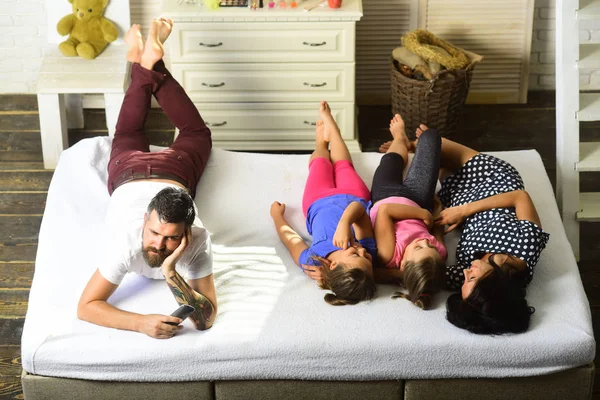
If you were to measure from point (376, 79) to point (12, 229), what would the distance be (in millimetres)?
1881

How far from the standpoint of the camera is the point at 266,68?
13.1 ft

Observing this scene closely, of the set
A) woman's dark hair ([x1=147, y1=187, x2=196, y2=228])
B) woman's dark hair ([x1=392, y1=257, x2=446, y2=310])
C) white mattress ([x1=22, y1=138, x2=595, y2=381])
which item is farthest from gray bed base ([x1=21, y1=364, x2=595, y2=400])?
woman's dark hair ([x1=147, y1=187, x2=196, y2=228])

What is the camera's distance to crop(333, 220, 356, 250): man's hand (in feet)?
9.27

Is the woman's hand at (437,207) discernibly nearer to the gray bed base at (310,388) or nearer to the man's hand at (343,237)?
the man's hand at (343,237)

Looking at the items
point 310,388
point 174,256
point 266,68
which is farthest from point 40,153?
point 310,388

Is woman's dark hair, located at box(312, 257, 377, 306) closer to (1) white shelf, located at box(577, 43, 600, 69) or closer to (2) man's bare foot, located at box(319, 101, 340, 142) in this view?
(2) man's bare foot, located at box(319, 101, 340, 142)

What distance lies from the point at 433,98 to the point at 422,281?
145 cm

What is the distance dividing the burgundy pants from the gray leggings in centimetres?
67

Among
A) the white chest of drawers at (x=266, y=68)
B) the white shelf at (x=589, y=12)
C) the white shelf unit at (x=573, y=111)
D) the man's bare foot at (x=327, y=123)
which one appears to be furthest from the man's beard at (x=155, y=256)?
the white shelf at (x=589, y=12)

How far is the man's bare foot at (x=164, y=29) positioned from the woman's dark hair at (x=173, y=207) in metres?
1.07

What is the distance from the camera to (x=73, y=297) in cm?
280

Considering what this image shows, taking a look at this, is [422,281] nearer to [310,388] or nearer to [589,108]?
[310,388]

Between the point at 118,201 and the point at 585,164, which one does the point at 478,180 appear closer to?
the point at 585,164

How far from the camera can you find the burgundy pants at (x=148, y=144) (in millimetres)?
3162
